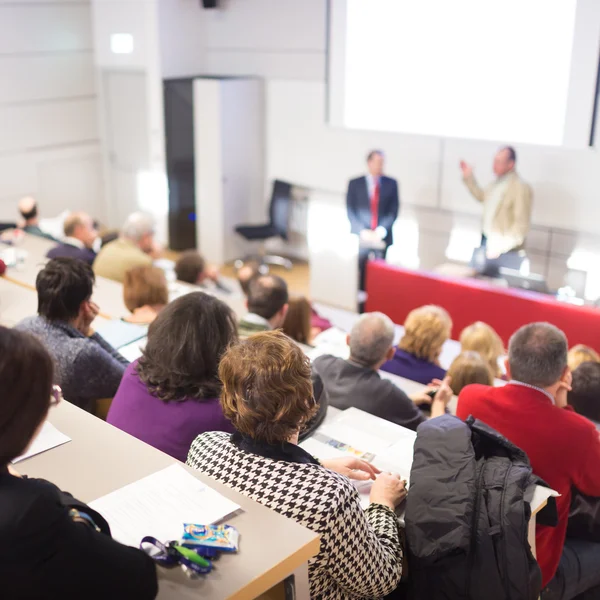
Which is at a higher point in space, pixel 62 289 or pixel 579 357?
pixel 62 289

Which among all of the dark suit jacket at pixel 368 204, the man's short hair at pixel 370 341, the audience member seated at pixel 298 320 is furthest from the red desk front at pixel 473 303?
the man's short hair at pixel 370 341

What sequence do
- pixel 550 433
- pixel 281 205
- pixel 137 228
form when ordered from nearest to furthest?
pixel 550 433
pixel 137 228
pixel 281 205

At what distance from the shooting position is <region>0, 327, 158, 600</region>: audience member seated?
3.76ft

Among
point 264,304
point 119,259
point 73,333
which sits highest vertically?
point 73,333

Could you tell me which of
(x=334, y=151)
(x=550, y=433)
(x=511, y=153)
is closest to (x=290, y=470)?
(x=550, y=433)

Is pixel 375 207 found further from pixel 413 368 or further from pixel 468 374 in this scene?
pixel 468 374

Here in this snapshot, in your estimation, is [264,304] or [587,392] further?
[264,304]

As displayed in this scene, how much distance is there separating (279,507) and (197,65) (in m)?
7.57

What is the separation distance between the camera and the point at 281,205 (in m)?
8.04

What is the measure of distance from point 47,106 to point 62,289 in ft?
20.9

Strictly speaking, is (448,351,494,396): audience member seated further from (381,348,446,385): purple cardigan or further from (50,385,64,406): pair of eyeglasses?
(50,385,64,406): pair of eyeglasses

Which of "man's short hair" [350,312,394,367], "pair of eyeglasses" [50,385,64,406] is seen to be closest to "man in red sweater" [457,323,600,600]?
"man's short hair" [350,312,394,367]

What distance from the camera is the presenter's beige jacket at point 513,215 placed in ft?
19.5

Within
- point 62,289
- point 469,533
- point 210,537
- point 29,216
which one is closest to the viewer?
point 210,537
